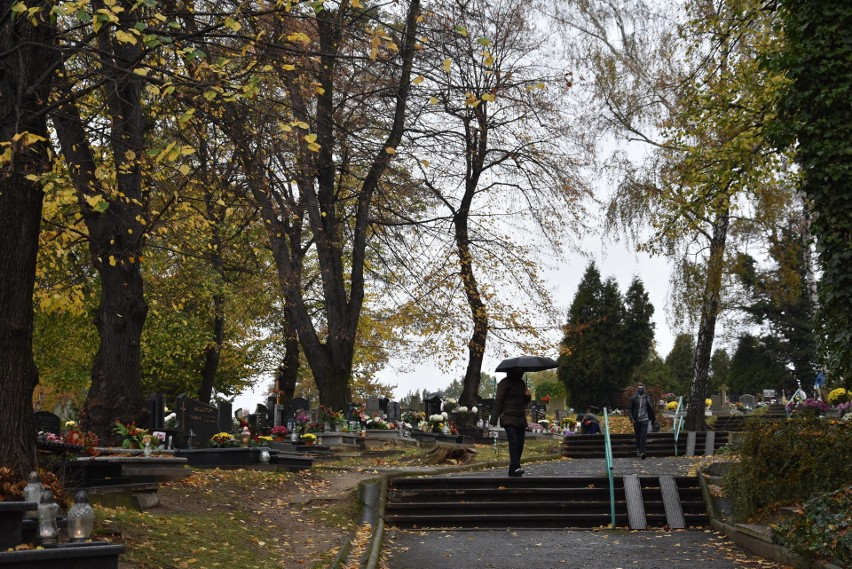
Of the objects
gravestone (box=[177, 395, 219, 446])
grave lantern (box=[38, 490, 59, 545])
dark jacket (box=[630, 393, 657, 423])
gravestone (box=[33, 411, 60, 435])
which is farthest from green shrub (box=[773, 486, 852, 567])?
dark jacket (box=[630, 393, 657, 423])

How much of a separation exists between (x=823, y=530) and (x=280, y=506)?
8.67 m

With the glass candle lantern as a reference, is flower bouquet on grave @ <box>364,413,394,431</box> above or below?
above

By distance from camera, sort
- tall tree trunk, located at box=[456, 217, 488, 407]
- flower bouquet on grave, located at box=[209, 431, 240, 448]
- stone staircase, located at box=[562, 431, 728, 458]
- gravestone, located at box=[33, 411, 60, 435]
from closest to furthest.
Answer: gravestone, located at box=[33, 411, 60, 435] → flower bouquet on grave, located at box=[209, 431, 240, 448] → stone staircase, located at box=[562, 431, 728, 458] → tall tree trunk, located at box=[456, 217, 488, 407]

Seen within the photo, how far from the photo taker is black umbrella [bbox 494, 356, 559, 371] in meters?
18.0

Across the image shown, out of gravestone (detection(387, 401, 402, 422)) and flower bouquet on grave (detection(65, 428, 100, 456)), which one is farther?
gravestone (detection(387, 401, 402, 422))

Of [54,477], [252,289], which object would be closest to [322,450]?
[252,289]

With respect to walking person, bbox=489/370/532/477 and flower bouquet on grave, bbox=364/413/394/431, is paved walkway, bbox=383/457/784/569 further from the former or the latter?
flower bouquet on grave, bbox=364/413/394/431

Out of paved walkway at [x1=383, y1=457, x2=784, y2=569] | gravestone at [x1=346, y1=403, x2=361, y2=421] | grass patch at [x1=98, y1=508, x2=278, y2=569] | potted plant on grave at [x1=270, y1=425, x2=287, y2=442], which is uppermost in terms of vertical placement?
gravestone at [x1=346, y1=403, x2=361, y2=421]

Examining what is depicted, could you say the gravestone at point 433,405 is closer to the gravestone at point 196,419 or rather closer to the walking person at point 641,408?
the walking person at point 641,408

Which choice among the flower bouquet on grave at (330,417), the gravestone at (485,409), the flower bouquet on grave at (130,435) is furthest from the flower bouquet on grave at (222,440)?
the gravestone at (485,409)

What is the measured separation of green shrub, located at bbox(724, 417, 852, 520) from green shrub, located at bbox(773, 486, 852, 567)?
0.82 metres

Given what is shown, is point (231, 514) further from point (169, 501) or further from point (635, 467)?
point (635, 467)

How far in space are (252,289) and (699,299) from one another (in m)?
12.9

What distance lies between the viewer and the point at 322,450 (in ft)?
84.3
